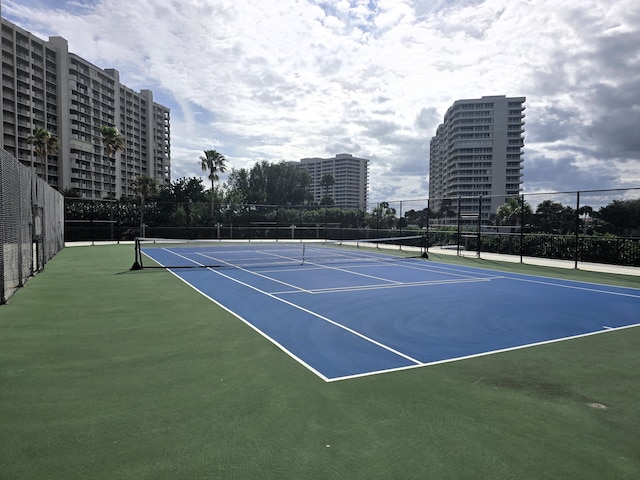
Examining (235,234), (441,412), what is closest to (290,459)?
(441,412)

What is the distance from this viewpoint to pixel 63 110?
8325cm

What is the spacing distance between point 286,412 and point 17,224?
9786 millimetres

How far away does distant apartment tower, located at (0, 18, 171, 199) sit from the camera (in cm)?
7256

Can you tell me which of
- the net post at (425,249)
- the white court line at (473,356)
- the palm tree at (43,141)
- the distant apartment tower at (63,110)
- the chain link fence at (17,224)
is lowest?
the white court line at (473,356)

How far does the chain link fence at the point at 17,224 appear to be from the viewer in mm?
8828

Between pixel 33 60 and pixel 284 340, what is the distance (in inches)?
3775

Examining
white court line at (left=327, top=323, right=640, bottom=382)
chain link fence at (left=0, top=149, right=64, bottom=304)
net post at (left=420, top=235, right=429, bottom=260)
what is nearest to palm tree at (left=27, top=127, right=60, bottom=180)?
chain link fence at (left=0, top=149, right=64, bottom=304)

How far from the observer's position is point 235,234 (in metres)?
39.3

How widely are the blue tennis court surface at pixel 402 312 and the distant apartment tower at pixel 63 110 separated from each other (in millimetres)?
53336

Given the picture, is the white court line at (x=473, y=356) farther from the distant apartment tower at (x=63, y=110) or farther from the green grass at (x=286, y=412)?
the distant apartment tower at (x=63, y=110)

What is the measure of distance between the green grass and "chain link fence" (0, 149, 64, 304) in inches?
128

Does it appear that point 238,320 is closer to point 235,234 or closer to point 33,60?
point 235,234

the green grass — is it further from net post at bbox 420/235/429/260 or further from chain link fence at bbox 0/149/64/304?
net post at bbox 420/235/429/260

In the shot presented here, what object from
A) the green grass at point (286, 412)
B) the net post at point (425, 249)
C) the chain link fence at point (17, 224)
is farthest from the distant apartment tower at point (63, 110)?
the green grass at point (286, 412)
